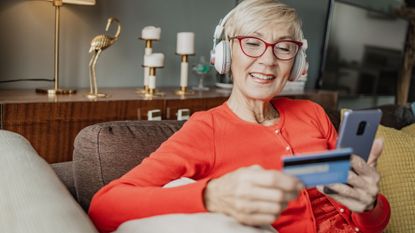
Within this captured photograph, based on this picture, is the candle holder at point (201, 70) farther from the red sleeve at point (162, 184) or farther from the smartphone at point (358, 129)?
the smartphone at point (358, 129)

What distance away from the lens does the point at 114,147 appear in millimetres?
1224

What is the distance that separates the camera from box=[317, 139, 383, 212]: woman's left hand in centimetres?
89

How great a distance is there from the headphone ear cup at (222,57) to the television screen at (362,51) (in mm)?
2301

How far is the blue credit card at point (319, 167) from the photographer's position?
0.63 m

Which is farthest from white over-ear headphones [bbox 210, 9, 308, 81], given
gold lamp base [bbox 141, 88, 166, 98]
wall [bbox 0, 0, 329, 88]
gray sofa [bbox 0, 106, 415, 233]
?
wall [bbox 0, 0, 329, 88]

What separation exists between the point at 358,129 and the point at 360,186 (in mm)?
134

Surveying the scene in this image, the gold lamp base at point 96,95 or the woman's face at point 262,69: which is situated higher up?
the woman's face at point 262,69

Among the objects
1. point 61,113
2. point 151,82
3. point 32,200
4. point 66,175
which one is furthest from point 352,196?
point 151,82

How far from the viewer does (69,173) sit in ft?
4.35

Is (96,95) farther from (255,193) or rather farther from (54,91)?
(255,193)

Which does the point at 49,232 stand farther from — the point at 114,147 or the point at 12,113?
the point at 12,113

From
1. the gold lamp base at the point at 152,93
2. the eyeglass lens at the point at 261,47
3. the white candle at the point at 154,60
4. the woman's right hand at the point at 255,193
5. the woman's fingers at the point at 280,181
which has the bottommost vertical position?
the gold lamp base at the point at 152,93

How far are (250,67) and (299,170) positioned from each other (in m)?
0.59

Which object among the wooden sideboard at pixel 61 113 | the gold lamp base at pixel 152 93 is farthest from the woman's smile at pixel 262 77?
the gold lamp base at pixel 152 93
